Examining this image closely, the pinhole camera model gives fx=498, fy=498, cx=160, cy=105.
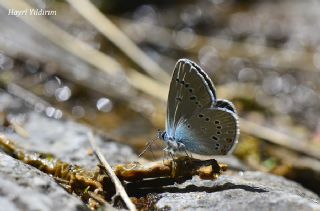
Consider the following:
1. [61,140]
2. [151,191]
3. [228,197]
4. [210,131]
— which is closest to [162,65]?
[61,140]

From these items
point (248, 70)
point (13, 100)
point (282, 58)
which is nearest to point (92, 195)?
point (13, 100)

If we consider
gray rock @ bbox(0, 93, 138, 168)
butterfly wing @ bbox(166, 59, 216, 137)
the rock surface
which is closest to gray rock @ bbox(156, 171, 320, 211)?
the rock surface

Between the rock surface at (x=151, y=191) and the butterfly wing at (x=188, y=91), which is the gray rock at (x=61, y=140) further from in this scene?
the butterfly wing at (x=188, y=91)

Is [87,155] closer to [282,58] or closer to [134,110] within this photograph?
[134,110]

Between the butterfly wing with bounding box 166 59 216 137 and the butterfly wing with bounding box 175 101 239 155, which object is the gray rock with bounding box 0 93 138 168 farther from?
the butterfly wing with bounding box 166 59 216 137

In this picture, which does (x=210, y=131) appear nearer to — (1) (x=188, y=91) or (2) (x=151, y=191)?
(1) (x=188, y=91)

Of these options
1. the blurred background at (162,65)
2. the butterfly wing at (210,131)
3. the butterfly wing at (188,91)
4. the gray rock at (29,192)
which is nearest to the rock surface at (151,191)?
the gray rock at (29,192)
